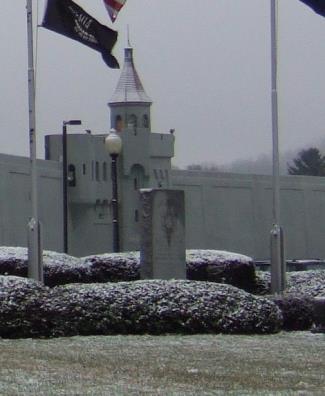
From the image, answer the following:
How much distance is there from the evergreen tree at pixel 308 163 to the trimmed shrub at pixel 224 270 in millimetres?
92521

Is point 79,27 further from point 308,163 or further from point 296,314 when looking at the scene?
point 308,163

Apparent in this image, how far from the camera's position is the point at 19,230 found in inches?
2053

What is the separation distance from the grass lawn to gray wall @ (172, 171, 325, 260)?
47975 mm

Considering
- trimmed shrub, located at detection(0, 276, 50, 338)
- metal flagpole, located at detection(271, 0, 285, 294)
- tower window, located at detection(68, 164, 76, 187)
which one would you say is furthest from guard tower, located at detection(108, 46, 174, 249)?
trimmed shrub, located at detection(0, 276, 50, 338)

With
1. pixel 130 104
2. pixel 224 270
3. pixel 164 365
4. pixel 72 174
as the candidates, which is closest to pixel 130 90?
pixel 130 104

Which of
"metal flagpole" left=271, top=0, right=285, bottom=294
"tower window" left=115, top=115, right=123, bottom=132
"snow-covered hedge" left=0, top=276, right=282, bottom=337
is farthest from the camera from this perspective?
"tower window" left=115, top=115, right=123, bottom=132

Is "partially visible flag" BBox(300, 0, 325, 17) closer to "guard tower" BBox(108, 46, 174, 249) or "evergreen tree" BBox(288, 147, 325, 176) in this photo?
"guard tower" BBox(108, 46, 174, 249)

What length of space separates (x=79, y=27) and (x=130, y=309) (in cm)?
661

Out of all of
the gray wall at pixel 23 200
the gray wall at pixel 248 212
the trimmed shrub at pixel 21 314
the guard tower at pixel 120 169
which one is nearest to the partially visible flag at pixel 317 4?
the trimmed shrub at pixel 21 314

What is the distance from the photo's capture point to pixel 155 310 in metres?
17.9

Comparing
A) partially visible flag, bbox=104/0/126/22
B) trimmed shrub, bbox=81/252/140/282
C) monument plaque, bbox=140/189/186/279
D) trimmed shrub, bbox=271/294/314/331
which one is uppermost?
partially visible flag, bbox=104/0/126/22

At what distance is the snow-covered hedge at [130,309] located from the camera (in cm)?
1716

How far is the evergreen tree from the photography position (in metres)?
118

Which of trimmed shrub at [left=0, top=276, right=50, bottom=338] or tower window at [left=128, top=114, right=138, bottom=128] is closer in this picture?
trimmed shrub at [left=0, top=276, right=50, bottom=338]
